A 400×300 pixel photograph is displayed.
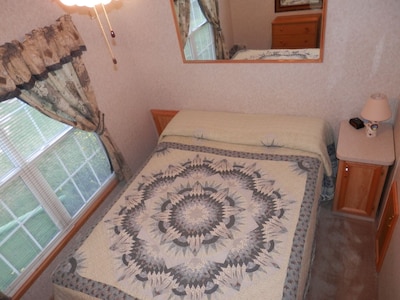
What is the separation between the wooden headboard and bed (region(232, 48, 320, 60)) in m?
1.02

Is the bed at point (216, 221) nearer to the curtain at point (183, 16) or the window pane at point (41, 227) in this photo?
the window pane at point (41, 227)

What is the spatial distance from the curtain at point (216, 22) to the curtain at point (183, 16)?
144 mm

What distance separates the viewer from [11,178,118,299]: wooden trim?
83.4 inches

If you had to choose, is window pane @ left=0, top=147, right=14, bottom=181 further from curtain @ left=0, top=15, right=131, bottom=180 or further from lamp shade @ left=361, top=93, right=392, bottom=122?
→ lamp shade @ left=361, top=93, right=392, bottom=122

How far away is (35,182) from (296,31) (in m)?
2.43

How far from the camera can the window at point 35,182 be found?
203cm

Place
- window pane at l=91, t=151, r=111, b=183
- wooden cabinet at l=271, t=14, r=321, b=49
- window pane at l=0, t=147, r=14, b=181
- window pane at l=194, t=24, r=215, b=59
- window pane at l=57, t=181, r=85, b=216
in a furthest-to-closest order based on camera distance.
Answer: window pane at l=91, t=151, r=111, b=183
window pane at l=194, t=24, r=215, b=59
window pane at l=57, t=181, r=85, b=216
wooden cabinet at l=271, t=14, r=321, b=49
window pane at l=0, t=147, r=14, b=181

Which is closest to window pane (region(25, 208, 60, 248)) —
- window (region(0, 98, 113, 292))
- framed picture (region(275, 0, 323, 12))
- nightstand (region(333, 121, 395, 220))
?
window (region(0, 98, 113, 292))

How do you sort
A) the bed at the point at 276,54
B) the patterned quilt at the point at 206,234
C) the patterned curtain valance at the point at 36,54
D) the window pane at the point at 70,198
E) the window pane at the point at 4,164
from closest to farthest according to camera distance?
the patterned quilt at the point at 206,234
the patterned curtain valance at the point at 36,54
the window pane at the point at 4,164
the bed at the point at 276,54
the window pane at the point at 70,198

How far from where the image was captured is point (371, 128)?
2.21 m

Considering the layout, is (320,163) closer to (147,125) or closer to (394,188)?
(394,188)

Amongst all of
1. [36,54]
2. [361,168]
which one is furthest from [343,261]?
[36,54]

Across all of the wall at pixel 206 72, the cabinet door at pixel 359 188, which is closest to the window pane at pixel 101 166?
the wall at pixel 206 72

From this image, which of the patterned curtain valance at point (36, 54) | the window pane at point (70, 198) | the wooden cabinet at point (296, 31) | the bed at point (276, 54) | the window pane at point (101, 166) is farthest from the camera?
the window pane at point (101, 166)
